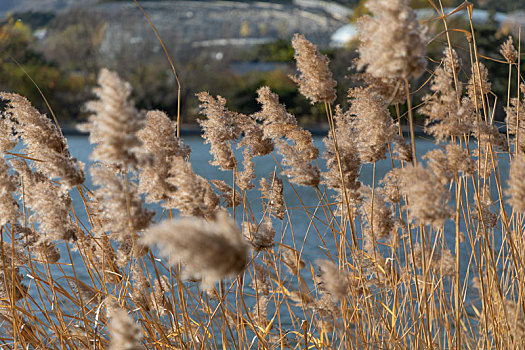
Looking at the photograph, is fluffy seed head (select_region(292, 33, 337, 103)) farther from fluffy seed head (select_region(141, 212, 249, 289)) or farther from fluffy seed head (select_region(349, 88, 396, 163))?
fluffy seed head (select_region(141, 212, 249, 289))

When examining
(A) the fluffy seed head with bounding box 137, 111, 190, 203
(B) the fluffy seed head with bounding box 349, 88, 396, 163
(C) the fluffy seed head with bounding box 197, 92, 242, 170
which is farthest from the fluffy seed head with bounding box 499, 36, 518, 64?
(A) the fluffy seed head with bounding box 137, 111, 190, 203

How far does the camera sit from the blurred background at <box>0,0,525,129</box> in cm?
1928

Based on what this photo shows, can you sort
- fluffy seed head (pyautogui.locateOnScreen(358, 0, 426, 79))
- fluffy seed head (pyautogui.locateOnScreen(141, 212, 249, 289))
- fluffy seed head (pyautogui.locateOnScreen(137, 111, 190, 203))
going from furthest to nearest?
1. fluffy seed head (pyautogui.locateOnScreen(137, 111, 190, 203))
2. fluffy seed head (pyautogui.locateOnScreen(358, 0, 426, 79))
3. fluffy seed head (pyautogui.locateOnScreen(141, 212, 249, 289))

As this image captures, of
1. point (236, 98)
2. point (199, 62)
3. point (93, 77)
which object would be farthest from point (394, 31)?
point (93, 77)

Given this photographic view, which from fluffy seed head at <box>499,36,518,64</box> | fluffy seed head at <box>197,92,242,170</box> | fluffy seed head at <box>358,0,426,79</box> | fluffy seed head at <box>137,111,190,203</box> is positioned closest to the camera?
fluffy seed head at <box>358,0,426,79</box>

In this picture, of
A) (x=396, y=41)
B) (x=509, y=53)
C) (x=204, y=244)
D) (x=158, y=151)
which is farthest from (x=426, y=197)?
(x=509, y=53)

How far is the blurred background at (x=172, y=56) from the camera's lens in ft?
63.3

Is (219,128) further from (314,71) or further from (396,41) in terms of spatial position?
(396,41)

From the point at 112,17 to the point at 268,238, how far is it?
30.4 meters

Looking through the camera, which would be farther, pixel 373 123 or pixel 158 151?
pixel 373 123

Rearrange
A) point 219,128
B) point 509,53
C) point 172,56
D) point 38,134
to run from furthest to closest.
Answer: point 172,56 → point 509,53 → point 219,128 → point 38,134

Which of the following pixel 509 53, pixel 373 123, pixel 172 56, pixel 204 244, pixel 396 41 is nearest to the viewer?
pixel 204 244

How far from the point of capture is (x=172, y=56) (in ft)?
79.2

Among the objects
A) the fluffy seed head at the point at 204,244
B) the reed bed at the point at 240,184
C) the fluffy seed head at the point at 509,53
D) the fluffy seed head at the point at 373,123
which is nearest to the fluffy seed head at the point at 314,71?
the reed bed at the point at 240,184
